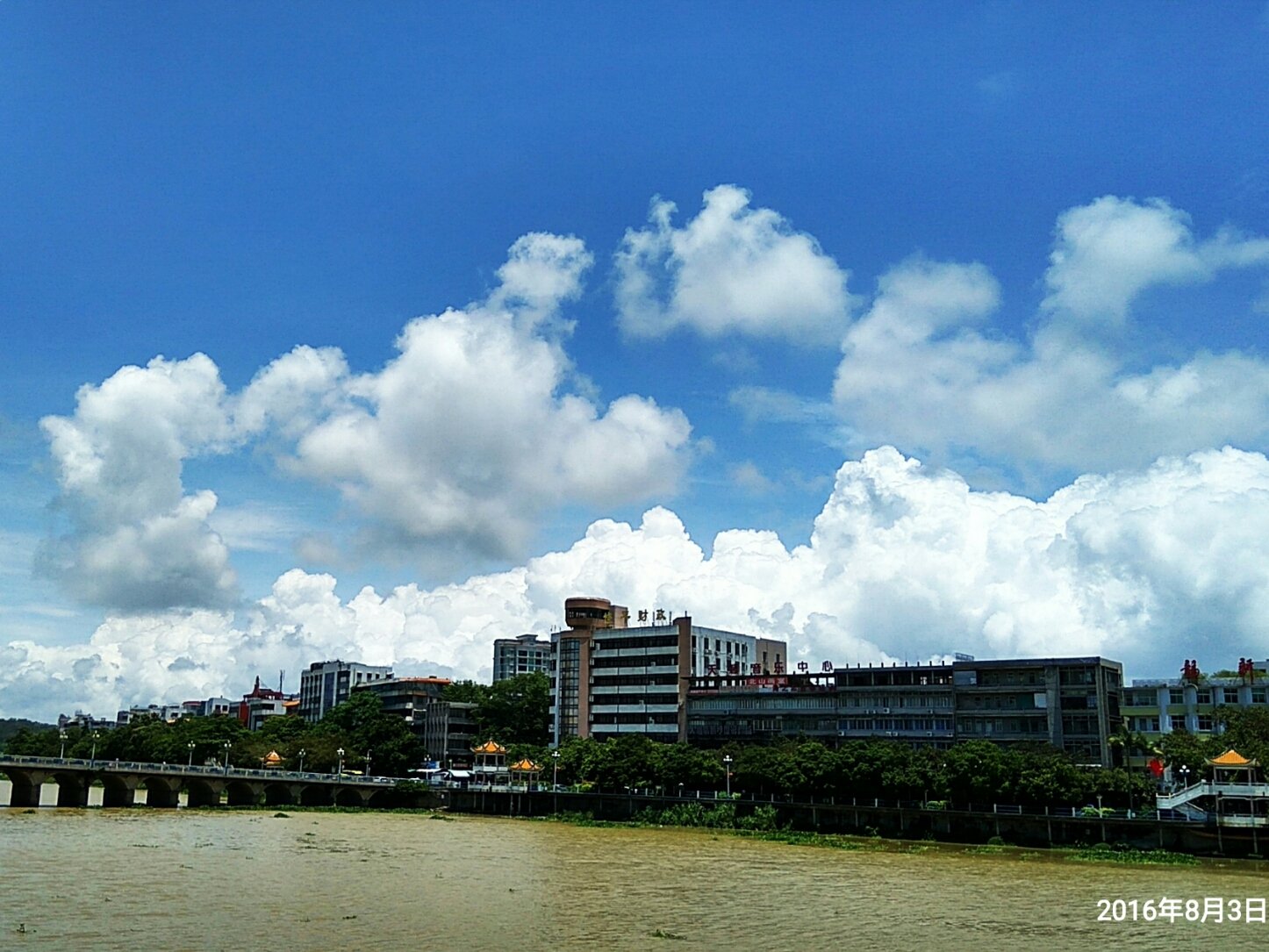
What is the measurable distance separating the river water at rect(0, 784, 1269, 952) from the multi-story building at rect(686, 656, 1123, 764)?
2967 centimetres

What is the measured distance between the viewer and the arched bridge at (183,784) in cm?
10188

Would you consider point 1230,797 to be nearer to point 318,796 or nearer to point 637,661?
point 637,661

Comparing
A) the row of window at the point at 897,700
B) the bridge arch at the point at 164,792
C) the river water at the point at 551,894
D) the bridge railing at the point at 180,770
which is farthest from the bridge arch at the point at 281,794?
the row of window at the point at 897,700

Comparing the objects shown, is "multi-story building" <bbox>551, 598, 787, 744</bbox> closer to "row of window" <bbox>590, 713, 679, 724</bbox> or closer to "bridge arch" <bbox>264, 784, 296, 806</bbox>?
"row of window" <bbox>590, 713, 679, 724</bbox>

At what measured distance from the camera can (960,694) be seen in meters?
108

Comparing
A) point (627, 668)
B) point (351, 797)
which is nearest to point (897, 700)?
point (627, 668)

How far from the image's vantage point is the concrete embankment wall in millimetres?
71750

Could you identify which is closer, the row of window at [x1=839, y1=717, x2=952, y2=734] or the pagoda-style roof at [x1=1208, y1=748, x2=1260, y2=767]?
the pagoda-style roof at [x1=1208, y1=748, x2=1260, y2=767]

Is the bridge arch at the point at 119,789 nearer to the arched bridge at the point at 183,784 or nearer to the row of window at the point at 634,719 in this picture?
the arched bridge at the point at 183,784

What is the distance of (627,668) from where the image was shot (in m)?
137

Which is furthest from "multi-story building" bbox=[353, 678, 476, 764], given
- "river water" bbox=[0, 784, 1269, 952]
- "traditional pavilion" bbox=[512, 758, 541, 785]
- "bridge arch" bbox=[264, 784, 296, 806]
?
"river water" bbox=[0, 784, 1269, 952]

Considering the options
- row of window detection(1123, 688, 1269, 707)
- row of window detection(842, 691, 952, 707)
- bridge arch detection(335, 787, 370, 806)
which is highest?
row of window detection(1123, 688, 1269, 707)

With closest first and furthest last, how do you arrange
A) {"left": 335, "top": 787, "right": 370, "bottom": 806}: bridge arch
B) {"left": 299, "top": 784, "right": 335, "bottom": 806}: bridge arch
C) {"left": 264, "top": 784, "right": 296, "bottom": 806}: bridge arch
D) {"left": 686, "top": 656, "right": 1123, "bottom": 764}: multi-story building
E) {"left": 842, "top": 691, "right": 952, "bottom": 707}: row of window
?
{"left": 686, "top": 656, "right": 1123, "bottom": 764}: multi-story building, {"left": 842, "top": 691, "right": 952, "bottom": 707}: row of window, {"left": 264, "top": 784, "right": 296, "bottom": 806}: bridge arch, {"left": 299, "top": 784, "right": 335, "bottom": 806}: bridge arch, {"left": 335, "top": 787, "right": 370, "bottom": 806}: bridge arch

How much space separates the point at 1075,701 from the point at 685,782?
3450 centimetres
